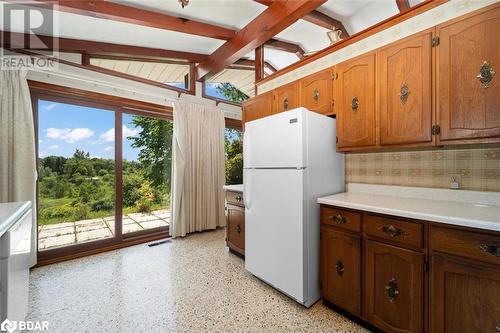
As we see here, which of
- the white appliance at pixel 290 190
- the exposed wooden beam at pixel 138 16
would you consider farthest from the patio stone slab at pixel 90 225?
the exposed wooden beam at pixel 138 16

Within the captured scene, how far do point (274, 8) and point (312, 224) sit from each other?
2.11 metres

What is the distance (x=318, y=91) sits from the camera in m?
2.20

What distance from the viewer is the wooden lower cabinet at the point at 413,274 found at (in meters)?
1.12

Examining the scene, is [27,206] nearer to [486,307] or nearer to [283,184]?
[283,184]

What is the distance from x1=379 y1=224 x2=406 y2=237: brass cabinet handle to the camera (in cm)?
137

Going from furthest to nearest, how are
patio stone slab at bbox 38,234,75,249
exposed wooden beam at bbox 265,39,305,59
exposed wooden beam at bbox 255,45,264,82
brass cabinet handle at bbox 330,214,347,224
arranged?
1. exposed wooden beam at bbox 255,45,264,82
2. exposed wooden beam at bbox 265,39,305,59
3. patio stone slab at bbox 38,234,75,249
4. brass cabinet handle at bbox 330,214,347,224

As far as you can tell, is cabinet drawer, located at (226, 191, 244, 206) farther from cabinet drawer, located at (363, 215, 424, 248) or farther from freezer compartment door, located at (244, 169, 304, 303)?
cabinet drawer, located at (363, 215, 424, 248)

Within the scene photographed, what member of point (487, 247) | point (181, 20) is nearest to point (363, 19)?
point (181, 20)

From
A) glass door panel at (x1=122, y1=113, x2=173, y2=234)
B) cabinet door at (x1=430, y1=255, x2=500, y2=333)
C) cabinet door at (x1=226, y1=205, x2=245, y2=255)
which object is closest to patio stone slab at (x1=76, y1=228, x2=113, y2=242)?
glass door panel at (x1=122, y1=113, x2=173, y2=234)

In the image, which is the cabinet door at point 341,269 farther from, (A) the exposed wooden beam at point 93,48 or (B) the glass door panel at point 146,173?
(A) the exposed wooden beam at point 93,48

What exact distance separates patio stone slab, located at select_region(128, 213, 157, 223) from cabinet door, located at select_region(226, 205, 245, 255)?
1.41 metres

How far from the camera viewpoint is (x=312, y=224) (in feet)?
6.01

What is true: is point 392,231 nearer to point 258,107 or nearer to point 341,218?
point 341,218

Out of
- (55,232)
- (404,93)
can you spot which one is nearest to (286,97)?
(404,93)
